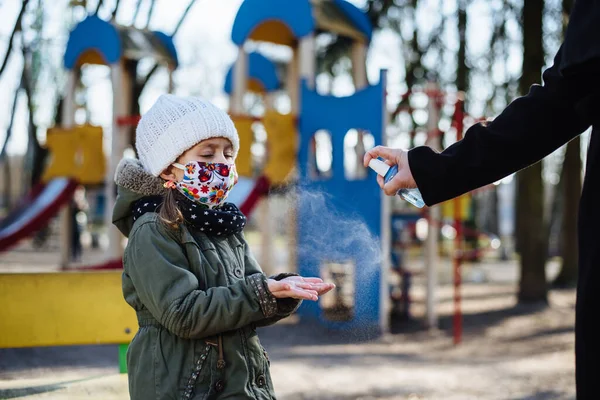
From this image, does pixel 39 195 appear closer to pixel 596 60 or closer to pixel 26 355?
pixel 26 355

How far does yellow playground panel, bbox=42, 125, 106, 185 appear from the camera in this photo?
36.0ft

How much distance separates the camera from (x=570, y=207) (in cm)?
1338

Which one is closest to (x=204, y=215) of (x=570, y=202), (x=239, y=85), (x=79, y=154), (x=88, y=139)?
(x=239, y=85)

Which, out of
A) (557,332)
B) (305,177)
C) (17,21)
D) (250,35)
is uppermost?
(17,21)

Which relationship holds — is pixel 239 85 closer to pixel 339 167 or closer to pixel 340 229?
pixel 339 167

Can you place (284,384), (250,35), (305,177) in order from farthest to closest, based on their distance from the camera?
(250,35) → (305,177) → (284,384)

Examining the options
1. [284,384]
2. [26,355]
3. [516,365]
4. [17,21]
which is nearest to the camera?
[284,384]

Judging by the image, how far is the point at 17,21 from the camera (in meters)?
14.5

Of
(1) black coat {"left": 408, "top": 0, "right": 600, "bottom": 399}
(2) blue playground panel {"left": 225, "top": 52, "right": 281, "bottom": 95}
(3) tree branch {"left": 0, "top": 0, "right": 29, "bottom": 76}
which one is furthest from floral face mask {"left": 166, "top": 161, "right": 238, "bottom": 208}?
(3) tree branch {"left": 0, "top": 0, "right": 29, "bottom": 76}

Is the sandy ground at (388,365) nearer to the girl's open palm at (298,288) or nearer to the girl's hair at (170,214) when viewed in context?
the girl's open palm at (298,288)

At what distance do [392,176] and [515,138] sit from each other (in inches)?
13.9

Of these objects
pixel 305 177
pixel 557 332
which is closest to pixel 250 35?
pixel 305 177

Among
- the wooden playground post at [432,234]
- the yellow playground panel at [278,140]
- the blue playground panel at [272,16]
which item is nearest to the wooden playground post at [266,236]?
the yellow playground panel at [278,140]

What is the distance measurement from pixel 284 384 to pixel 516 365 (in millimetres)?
2546
